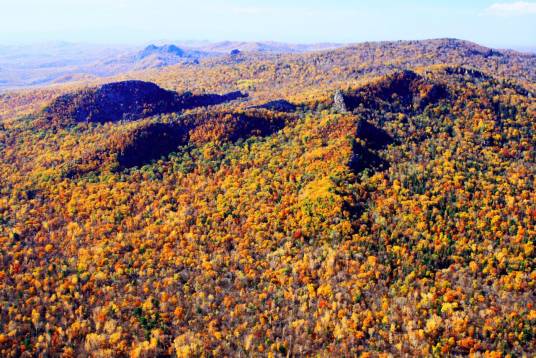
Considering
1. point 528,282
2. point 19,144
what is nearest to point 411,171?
point 528,282

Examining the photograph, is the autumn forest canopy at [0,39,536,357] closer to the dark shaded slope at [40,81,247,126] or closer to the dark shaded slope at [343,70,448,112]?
the dark shaded slope at [343,70,448,112]

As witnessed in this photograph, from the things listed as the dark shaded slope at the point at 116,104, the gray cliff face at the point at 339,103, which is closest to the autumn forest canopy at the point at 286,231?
the gray cliff face at the point at 339,103

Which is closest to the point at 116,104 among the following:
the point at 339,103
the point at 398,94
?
the point at 339,103

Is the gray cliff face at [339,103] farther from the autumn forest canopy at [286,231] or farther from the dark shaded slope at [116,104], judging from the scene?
the dark shaded slope at [116,104]

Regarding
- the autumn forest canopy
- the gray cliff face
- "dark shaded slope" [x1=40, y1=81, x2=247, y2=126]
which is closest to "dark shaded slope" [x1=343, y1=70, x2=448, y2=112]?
the autumn forest canopy

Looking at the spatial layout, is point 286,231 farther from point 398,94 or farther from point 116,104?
point 116,104

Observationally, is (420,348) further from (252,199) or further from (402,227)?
(252,199)

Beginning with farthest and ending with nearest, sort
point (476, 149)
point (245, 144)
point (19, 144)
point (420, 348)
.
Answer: point (19, 144) < point (245, 144) < point (476, 149) < point (420, 348)

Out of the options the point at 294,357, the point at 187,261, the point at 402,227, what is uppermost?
the point at 402,227

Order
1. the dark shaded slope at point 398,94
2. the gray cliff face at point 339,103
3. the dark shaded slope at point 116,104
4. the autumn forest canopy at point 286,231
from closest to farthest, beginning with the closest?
the autumn forest canopy at point 286,231
the gray cliff face at point 339,103
the dark shaded slope at point 398,94
the dark shaded slope at point 116,104
